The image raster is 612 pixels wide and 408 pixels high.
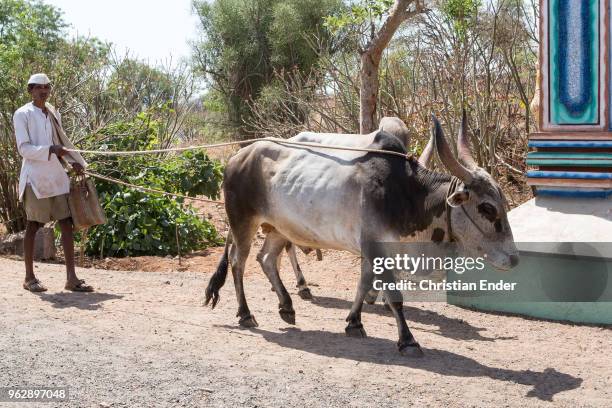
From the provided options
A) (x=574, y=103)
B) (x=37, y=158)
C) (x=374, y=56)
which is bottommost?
(x=37, y=158)

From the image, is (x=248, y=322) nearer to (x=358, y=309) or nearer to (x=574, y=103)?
(x=358, y=309)

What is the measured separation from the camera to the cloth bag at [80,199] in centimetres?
723

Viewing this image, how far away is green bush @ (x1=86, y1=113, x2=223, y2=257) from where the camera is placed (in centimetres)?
1023

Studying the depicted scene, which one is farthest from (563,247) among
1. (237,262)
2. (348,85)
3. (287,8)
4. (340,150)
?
(287,8)

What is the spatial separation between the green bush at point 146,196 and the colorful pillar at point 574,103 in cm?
503

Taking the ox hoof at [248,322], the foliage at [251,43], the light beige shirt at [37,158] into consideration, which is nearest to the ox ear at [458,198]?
the ox hoof at [248,322]

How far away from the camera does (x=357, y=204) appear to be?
18.8ft

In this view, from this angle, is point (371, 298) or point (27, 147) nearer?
point (27, 147)

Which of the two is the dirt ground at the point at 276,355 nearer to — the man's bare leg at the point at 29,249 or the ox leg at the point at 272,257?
the man's bare leg at the point at 29,249

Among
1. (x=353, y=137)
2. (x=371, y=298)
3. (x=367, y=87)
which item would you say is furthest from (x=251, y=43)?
(x=353, y=137)

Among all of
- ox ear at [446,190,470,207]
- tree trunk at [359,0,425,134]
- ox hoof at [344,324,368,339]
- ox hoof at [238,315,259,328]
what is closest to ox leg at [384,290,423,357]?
ox hoof at [344,324,368,339]

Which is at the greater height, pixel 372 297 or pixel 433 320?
pixel 372 297

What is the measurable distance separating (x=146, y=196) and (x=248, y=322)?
14.6ft

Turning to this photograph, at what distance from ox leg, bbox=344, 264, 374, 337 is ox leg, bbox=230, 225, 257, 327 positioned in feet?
2.52
